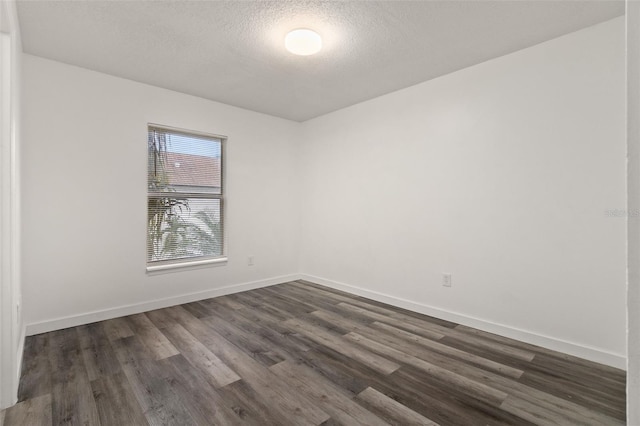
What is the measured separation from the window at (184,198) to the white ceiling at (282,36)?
28.1 inches

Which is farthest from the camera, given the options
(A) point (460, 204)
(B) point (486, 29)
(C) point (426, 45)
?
(A) point (460, 204)

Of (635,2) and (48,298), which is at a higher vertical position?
(635,2)

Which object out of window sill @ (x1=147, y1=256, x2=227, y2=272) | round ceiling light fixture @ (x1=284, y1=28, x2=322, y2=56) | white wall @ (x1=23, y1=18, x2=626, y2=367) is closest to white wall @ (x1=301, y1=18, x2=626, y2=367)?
white wall @ (x1=23, y1=18, x2=626, y2=367)

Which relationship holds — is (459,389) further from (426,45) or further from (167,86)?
(167,86)

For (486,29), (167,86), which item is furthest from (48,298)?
(486,29)

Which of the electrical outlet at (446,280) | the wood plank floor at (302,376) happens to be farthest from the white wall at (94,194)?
the electrical outlet at (446,280)

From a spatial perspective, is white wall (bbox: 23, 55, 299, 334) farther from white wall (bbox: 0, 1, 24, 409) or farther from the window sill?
white wall (bbox: 0, 1, 24, 409)

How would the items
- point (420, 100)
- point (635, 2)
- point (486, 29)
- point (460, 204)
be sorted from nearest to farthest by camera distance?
point (635, 2)
point (486, 29)
point (460, 204)
point (420, 100)

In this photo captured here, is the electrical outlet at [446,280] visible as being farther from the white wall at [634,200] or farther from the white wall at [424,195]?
the white wall at [634,200]

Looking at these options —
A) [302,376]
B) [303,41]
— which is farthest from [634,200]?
[303,41]

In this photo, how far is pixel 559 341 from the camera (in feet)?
8.14

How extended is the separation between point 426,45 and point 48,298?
13.3ft

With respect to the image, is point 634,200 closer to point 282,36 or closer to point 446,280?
point 282,36

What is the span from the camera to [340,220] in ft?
14.1
